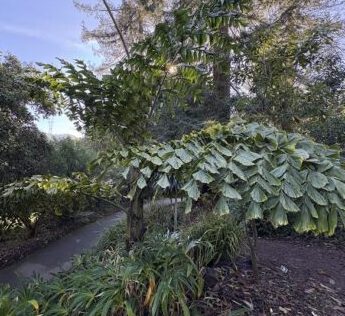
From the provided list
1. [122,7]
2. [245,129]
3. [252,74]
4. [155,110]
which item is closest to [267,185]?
[245,129]

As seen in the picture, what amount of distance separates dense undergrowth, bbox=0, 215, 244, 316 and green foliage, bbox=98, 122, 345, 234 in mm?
863

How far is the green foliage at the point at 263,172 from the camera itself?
1.96m

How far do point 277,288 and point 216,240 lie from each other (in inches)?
29.2

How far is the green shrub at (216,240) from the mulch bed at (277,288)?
11 centimetres

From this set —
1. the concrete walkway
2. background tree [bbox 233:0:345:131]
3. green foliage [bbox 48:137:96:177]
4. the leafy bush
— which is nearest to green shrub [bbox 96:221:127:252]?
the concrete walkway

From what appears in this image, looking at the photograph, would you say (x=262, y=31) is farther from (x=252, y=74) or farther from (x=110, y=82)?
(x=110, y=82)

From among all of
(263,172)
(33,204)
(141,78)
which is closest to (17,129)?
(33,204)

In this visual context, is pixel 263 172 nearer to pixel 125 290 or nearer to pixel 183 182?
pixel 183 182

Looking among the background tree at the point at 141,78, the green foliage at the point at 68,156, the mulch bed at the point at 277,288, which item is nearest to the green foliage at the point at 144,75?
the background tree at the point at 141,78

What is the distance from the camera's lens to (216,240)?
11.6 ft

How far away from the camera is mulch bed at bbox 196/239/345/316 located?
2793 millimetres

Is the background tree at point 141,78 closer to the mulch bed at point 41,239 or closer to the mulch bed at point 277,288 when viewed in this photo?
the mulch bed at point 277,288

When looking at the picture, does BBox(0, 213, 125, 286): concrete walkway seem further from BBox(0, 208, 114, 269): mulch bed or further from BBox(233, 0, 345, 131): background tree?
BBox(233, 0, 345, 131): background tree

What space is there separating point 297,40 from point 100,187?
4391 millimetres
